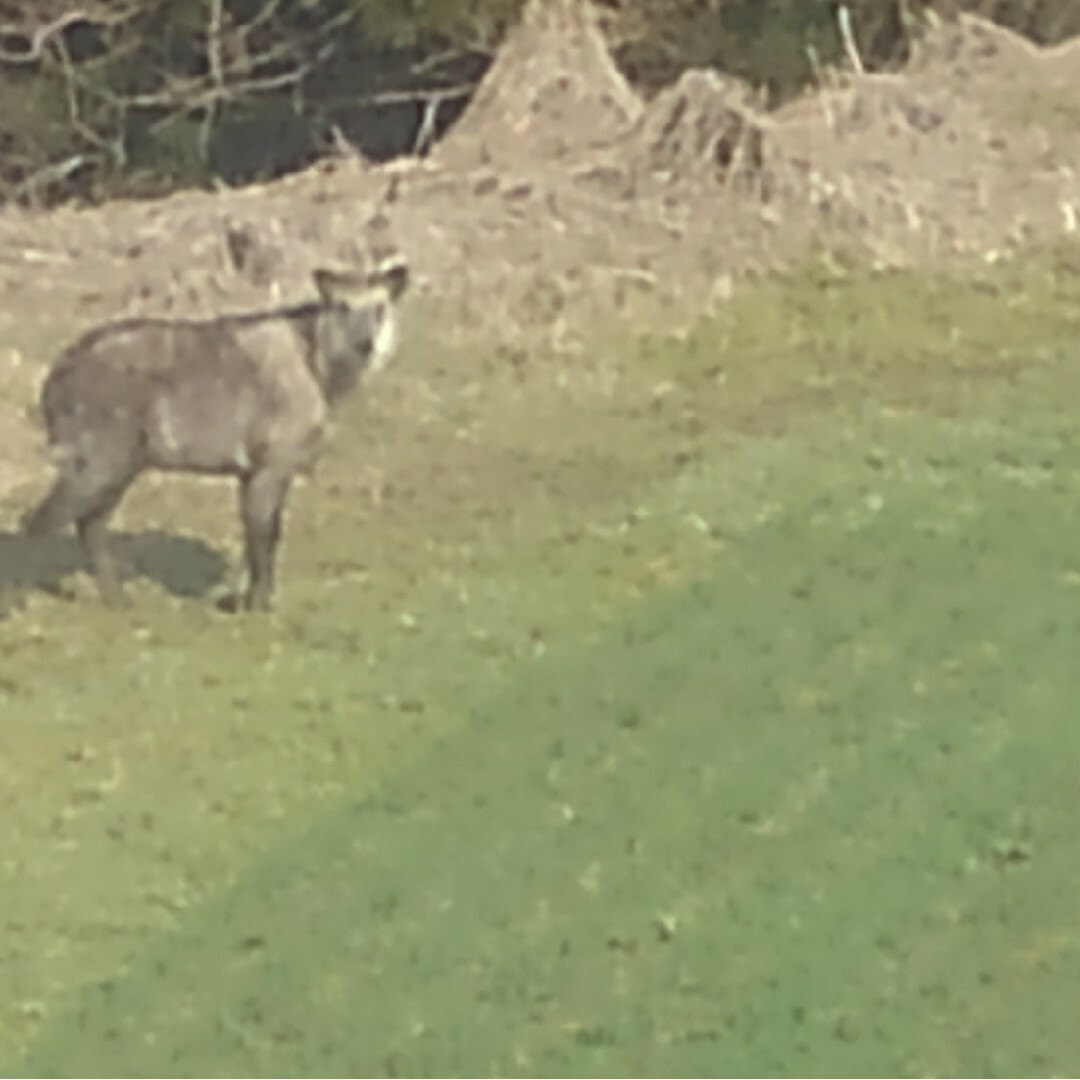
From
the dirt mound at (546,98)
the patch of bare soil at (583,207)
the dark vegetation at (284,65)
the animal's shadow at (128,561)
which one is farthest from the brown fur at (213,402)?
the dark vegetation at (284,65)

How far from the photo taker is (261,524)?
7660 millimetres

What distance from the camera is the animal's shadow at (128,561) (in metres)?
7.96

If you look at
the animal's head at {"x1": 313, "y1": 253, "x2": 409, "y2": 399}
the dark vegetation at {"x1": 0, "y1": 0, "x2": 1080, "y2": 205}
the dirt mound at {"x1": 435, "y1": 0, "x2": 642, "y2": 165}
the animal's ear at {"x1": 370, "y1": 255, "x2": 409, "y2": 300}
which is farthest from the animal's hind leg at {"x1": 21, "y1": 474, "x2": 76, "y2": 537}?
the dark vegetation at {"x1": 0, "y1": 0, "x2": 1080, "y2": 205}

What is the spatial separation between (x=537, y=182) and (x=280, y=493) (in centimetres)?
438

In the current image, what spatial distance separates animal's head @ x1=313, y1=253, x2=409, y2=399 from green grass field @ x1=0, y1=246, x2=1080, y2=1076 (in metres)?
0.62

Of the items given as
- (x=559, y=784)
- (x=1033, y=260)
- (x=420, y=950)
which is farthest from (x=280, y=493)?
(x=1033, y=260)

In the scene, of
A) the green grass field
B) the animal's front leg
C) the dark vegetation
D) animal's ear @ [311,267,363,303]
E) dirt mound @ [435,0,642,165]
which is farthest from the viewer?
the dark vegetation

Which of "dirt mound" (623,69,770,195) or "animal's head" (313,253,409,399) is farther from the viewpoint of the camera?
"dirt mound" (623,69,770,195)

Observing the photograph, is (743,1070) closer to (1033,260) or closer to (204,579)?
(204,579)

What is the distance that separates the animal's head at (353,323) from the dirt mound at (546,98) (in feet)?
15.1

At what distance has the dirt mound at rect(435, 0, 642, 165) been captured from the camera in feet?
41.2

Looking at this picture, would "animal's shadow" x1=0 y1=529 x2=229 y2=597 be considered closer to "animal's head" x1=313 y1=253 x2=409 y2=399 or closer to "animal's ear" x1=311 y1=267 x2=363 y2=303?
"animal's head" x1=313 y1=253 x2=409 y2=399

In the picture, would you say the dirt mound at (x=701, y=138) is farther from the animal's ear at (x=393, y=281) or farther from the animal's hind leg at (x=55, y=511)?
the animal's hind leg at (x=55, y=511)

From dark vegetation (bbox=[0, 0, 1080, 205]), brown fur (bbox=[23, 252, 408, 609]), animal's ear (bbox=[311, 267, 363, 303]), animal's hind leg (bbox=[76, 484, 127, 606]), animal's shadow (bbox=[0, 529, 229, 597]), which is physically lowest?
dark vegetation (bbox=[0, 0, 1080, 205])
